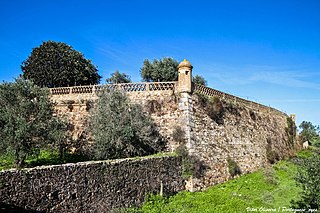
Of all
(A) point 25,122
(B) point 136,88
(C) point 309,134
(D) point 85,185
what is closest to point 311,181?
(D) point 85,185

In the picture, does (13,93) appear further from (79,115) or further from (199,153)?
(199,153)

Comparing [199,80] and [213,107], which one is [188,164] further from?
[199,80]

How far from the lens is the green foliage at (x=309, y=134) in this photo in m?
48.1

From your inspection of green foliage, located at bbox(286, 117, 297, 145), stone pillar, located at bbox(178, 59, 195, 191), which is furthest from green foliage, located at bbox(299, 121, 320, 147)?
stone pillar, located at bbox(178, 59, 195, 191)

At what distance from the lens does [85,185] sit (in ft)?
35.8

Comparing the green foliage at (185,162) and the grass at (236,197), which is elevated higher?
the green foliage at (185,162)

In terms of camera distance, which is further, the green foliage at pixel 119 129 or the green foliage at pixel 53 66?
the green foliage at pixel 53 66

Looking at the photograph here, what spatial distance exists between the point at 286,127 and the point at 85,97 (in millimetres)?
29049

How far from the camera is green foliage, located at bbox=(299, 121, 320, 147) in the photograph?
48116mm

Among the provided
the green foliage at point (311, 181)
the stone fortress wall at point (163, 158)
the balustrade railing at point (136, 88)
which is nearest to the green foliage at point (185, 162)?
the stone fortress wall at point (163, 158)

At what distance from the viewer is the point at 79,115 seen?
22141 mm

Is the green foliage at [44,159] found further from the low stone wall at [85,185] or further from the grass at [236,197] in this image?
the grass at [236,197]

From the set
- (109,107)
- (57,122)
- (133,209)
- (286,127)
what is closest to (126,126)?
(109,107)

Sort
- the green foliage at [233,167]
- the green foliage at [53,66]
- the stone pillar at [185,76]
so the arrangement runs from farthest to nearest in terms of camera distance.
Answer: the green foliage at [53,66] → the green foliage at [233,167] → the stone pillar at [185,76]
